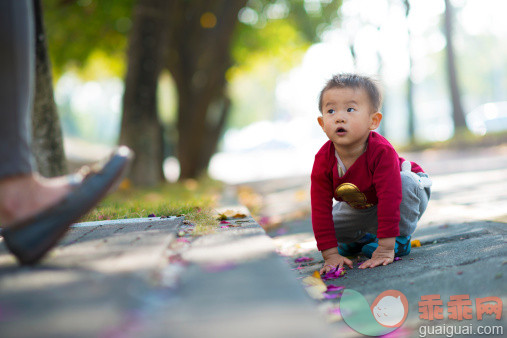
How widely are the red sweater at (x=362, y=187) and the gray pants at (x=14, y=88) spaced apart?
1539 mm

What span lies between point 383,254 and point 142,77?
5549 millimetres

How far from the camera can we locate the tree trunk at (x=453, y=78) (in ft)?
60.1

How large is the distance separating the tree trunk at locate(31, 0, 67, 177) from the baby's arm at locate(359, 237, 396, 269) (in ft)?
10.9

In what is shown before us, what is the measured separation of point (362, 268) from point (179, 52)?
1028 cm

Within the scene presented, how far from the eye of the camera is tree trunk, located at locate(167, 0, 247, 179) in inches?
432

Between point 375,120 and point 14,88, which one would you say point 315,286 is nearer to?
point 375,120

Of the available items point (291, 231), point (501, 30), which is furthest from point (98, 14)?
point (501, 30)

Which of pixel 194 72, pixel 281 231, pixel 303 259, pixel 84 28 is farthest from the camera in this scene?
pixel 84 28

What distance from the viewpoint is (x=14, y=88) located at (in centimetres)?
177

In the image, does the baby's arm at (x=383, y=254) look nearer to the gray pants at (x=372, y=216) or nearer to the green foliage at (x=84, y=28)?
the gray pants at (x=372, y=216)

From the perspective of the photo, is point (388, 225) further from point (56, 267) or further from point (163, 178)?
point (163, 178)

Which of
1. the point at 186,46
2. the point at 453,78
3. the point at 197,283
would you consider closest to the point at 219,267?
the point at 197,283

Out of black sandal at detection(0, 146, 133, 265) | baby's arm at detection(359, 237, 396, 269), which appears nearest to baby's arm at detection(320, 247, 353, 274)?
baby's arm at detection(359, 237, 396, 269)

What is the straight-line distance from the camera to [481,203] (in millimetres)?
4566
